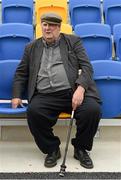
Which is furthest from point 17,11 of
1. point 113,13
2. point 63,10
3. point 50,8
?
point 113,13

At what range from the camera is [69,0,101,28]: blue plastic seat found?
14.1 feet

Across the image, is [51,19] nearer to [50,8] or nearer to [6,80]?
[6,80]

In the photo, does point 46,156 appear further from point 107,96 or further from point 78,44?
point 78,44

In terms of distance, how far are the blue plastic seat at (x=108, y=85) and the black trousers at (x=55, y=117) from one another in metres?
0.20

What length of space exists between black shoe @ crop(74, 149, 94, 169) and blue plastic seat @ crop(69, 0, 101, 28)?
6.55 ft

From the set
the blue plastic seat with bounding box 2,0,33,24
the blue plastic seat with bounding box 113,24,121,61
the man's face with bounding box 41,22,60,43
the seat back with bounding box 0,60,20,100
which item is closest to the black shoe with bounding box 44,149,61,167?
the seat back with bounding box 0,60,20,100

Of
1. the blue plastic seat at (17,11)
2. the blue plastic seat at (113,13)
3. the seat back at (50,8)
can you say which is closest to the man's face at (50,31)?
the seat back at (50,8)

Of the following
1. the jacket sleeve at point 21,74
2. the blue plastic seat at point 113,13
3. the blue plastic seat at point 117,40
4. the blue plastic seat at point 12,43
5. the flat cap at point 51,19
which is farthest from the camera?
the blue plastic seat at point 113,13

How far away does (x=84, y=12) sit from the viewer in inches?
170

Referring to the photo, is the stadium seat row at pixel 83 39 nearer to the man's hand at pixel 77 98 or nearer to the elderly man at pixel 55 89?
the elderly man at pixel 55 89

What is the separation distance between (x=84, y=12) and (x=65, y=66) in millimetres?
1712

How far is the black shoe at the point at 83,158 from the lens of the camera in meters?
2.63

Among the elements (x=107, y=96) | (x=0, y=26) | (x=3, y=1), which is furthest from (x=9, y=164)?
(x=3, y=1)

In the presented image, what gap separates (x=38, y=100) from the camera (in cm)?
271
